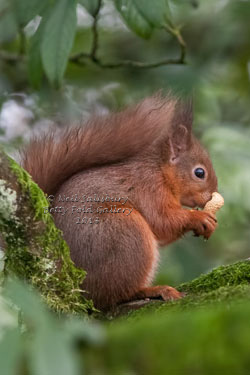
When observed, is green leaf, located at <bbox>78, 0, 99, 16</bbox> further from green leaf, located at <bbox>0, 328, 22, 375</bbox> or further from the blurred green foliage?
green leaf, located at <bbox>0, 328, 22, 375</bbox>

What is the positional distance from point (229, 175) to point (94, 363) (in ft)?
8.18

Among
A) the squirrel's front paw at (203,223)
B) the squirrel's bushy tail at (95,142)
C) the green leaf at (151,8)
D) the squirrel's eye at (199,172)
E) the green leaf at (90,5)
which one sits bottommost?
the squirrel's front paw at (203,223)

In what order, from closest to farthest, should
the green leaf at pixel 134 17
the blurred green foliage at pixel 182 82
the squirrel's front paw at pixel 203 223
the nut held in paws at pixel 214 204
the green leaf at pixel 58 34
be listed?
the green leaf at pixel 58 34
the green leaf at pixel 134 17
the squirrel's front paw at pixel 203 223
the nut held in paws at pixel 214 204
the blurred green foliage at pixel 182 82

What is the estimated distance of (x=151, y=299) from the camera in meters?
2.32

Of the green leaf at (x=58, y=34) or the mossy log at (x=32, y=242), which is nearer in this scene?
the mossy log at (x=32, y=242)

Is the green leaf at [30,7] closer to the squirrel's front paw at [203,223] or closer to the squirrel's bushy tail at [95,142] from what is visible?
the squirrel's bushy tail at [95,142]

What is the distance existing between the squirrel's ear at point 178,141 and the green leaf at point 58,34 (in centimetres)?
92

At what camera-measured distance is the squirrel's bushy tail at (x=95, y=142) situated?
2387 millimetres

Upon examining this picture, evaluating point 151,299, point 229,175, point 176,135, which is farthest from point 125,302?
point 229,175

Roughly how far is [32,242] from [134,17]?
975 millimetres

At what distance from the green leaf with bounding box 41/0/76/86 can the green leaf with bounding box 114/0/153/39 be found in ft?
0.61

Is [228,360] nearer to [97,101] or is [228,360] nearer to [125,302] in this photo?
[125,302]

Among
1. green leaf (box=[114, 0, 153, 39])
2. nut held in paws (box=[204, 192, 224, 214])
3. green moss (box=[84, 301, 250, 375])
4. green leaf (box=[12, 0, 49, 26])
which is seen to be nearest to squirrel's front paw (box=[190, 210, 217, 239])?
nut held in paws (box=[204, 192, 224, 214])

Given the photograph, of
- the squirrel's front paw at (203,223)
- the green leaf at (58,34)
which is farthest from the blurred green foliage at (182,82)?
the squirrel's front paw at (203,223)
